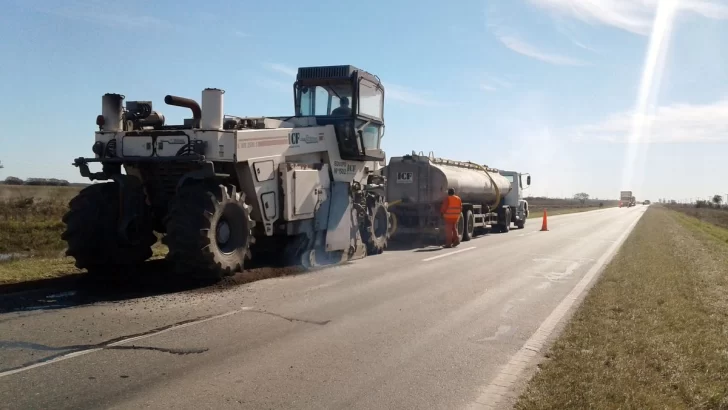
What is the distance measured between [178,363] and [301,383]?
1298 mm

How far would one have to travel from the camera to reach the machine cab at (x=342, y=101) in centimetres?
1452

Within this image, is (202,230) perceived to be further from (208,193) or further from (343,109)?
(343,109)

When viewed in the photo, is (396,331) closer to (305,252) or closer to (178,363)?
(178,363)

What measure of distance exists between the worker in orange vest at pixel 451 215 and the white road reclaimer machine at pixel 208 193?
585cm

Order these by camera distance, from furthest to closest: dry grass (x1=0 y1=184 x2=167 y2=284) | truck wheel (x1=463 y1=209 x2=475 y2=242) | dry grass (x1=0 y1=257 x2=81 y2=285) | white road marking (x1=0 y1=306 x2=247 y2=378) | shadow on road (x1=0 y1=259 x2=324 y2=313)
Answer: truck wheel (x1=463 y1=209 x2=475 y2=242) < dry grass (x1=0 y1=184 x2=167 y2=284) < dry grass (x1=0 y1=257 x2=81 y2=285) < shadow on road (x1=0 y1=259 x2=324 y2=313) < white road marking (x1=0 y1=306 x2=247 y2=378)

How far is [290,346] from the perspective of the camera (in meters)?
6.78

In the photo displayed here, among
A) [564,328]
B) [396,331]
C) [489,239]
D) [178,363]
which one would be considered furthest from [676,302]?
[489,239]

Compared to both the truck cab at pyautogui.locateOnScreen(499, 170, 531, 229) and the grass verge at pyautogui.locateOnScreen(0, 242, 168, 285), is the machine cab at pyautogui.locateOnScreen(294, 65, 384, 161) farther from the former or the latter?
the truck cab at pyautogui.locateOnScreen(499, 170, 531, 229)

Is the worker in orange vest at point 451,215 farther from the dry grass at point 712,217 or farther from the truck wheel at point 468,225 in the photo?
the dry grass at point 712,217

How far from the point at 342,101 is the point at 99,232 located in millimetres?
6605

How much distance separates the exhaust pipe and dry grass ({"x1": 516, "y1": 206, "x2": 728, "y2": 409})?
7.11 metres

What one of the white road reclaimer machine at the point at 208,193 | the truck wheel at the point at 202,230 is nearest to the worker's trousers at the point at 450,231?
the white road reclaimer machine at the point at 208,193

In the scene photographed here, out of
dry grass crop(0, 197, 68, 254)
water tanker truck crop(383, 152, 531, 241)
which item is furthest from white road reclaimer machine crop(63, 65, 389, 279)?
water tanker truck crop(383, 152, 531, 241)

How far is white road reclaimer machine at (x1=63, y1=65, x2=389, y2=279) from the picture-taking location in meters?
10.1
